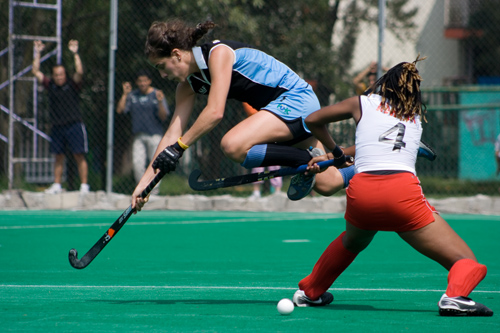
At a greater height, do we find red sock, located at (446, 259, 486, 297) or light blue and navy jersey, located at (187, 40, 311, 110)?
light blue and navy jersey, located at (187, 40, 311, 110)

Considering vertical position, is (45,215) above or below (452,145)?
below

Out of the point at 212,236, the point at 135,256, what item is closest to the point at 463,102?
the point at 212,236

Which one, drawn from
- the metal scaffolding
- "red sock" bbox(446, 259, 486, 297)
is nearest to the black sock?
"red sock" bbox(446, 259, 486, 297)

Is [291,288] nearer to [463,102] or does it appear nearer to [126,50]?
[126,50]

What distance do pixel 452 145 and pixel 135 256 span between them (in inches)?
278

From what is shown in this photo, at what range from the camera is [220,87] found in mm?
4691

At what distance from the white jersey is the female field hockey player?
3.22ft

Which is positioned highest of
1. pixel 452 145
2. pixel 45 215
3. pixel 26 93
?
pixel 26 93

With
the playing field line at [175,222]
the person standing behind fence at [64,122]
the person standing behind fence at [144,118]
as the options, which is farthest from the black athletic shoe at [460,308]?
the person standing behind fence at [64,122]

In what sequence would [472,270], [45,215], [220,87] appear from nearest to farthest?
1. [472,270]
2. [220,87]
3. [45,215]

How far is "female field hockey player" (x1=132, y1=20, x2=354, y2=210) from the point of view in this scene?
4.71 meters

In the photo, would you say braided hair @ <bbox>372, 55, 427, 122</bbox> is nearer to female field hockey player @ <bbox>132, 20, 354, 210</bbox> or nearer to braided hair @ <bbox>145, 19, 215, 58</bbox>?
female field hockey player @ <bbox>132, 20, 354, 210</bbox>

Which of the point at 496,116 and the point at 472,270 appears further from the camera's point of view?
the point at 496,116

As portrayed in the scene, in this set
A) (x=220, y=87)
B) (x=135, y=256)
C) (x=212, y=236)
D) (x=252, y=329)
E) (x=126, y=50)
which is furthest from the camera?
(x=126, y=50)
